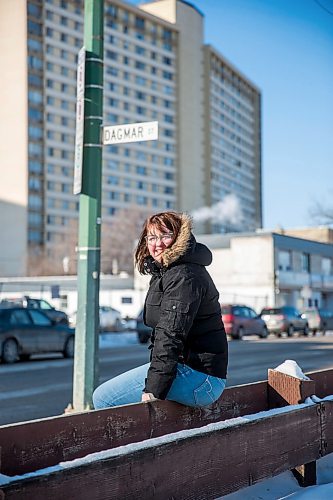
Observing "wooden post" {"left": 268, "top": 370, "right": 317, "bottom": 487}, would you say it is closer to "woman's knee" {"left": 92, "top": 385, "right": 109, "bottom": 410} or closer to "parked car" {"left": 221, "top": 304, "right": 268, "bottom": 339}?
"woman's knee" {"left": 92, "top": 385, "right": 109, "bottom": 410}

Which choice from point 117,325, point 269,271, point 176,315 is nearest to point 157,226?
point 176,315

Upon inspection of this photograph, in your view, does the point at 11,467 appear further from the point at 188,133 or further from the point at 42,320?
the point at 188,133

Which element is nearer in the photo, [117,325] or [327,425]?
[327,425]

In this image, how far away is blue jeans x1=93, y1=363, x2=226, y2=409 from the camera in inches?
155

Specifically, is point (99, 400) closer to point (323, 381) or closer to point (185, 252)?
point (185, 252)

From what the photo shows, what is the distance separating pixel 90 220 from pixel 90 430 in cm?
418

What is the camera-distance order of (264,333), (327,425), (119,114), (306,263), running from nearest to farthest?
(327,425)
(264,333)
(306,263)
(119,114)

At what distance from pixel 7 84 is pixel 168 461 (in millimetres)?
103295

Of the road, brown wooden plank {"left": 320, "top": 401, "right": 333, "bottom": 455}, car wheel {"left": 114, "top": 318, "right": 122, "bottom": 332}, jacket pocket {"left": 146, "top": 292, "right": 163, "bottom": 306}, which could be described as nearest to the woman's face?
jacket pocket {"left": 146, "top": 292, "right": 163, "bottom": 306}

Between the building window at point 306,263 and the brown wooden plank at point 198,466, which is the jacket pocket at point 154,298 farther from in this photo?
the building window at point 306,263

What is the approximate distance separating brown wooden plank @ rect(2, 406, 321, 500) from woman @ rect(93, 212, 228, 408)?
318mm

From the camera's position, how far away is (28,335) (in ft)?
64.0

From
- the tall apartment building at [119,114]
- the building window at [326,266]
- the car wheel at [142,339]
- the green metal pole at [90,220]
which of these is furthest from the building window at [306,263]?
the green metal pole at [90,220]

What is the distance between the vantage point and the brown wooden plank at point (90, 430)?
128 inches
